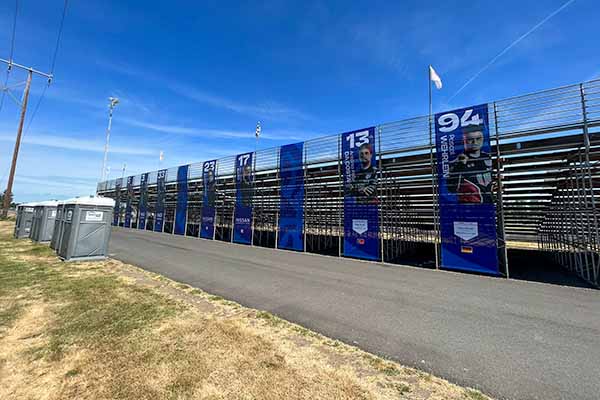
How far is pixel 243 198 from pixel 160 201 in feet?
41.3

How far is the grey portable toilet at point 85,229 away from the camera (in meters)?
8.89

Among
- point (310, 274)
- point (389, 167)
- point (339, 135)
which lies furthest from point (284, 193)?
point (310, 274)

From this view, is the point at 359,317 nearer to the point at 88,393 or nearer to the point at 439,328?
the point at 439,328

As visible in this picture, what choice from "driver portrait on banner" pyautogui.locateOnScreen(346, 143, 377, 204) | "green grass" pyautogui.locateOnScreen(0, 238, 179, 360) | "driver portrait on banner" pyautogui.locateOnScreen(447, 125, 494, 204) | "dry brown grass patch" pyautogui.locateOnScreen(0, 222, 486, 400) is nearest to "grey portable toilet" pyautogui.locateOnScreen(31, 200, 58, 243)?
"green grass" pyautogui.locateOnScreen(0, 238, 179, 360)

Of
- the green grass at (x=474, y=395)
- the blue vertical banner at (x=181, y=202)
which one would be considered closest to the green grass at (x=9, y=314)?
the green grass at (x=474, y=395)

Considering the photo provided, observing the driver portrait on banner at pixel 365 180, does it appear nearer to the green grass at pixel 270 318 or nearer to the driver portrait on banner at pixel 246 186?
the driver portrait on banner at pixel 246 186

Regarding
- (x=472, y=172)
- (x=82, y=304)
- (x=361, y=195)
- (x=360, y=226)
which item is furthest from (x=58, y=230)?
(x=472, y=172)

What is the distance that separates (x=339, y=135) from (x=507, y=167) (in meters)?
6.85

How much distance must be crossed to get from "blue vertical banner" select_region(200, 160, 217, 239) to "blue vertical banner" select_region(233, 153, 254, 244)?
2846 mm

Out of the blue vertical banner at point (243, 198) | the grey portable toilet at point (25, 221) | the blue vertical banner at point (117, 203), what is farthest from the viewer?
the blue vertical banner at point (117, 203)

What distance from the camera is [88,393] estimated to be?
240 cm

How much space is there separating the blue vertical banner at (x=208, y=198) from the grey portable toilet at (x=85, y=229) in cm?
964

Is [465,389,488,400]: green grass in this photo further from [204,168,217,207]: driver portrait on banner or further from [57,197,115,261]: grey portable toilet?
[204,168,217,207]: driver portrait on banner

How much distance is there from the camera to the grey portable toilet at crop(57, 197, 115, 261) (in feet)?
29.2
